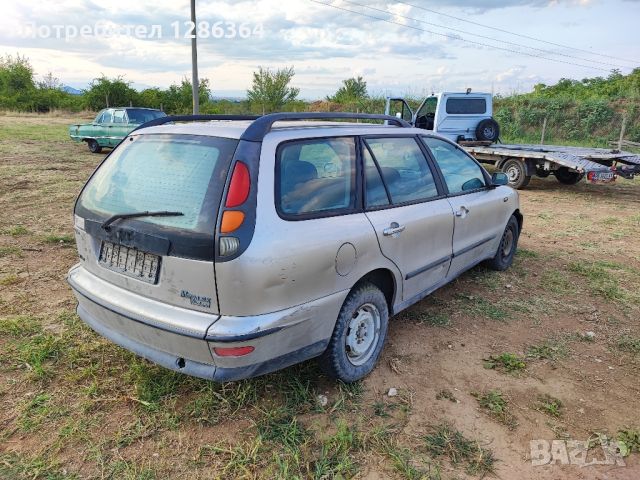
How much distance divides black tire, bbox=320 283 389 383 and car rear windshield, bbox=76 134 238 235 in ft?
3.29

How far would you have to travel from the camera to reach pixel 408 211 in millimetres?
3178

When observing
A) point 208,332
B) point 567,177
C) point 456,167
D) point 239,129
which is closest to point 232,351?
point 208,332

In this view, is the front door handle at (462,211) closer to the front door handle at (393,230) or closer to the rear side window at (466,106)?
the front door handle at (393,230)

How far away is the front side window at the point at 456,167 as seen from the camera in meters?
3.79

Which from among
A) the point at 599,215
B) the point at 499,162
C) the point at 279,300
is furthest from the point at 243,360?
the point at 499,162

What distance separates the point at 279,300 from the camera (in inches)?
90.1

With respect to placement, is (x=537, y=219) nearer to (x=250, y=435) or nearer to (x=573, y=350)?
(x=573, y=350)

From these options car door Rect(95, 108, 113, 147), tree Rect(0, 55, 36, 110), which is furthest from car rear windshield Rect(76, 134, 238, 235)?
tree Rect(0, 55, 36, 110)

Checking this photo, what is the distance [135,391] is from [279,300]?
3.96 feet

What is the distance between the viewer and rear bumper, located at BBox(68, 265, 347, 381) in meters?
2.21

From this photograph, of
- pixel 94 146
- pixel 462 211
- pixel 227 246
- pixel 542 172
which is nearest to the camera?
pixel 227 246

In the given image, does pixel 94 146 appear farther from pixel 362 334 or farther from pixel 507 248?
pixel 362 334

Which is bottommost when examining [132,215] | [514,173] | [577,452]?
[577,452]

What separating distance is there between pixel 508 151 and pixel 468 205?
7.38 metres
